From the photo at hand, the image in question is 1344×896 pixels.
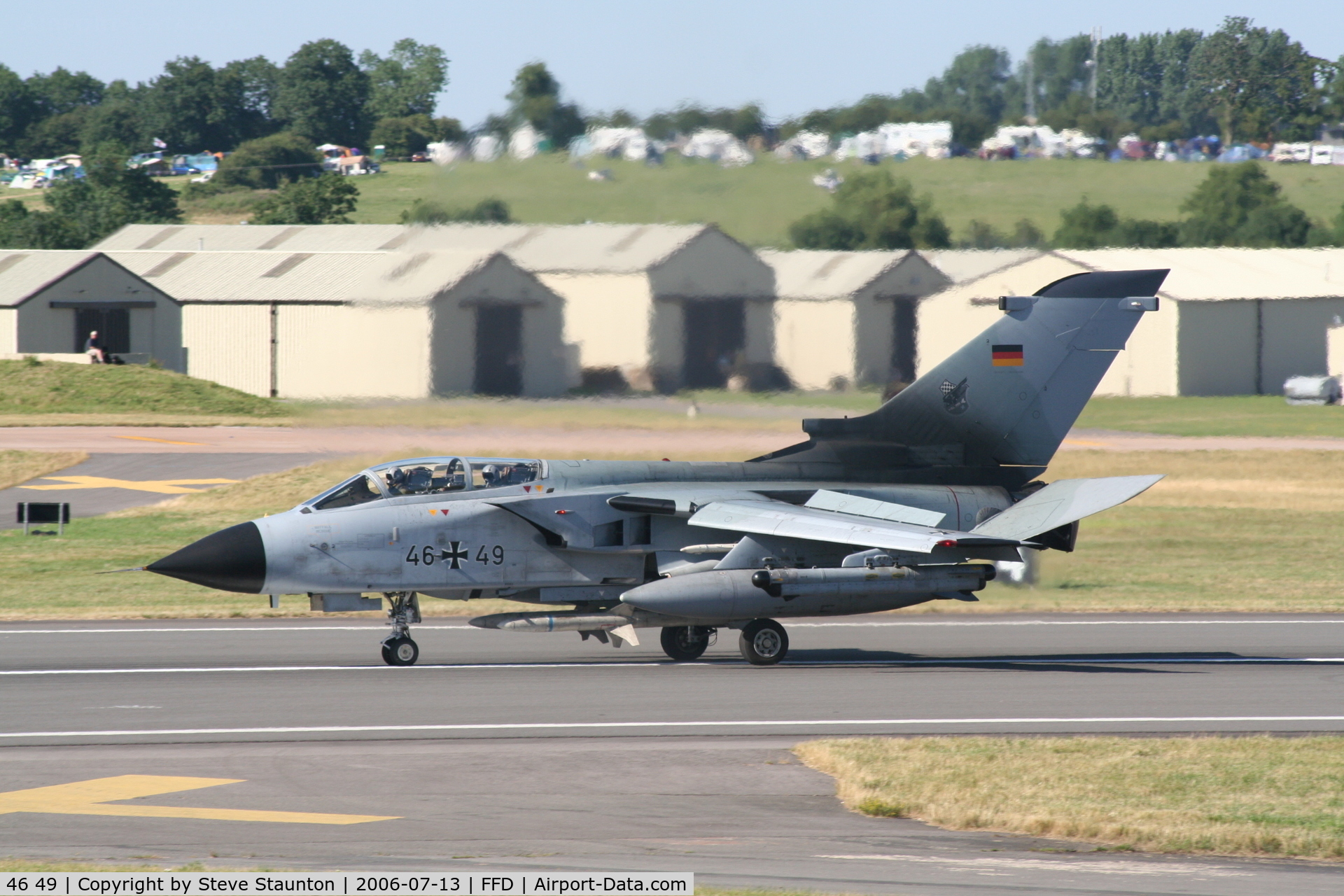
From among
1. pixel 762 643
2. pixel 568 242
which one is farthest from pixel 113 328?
pixel 762 643

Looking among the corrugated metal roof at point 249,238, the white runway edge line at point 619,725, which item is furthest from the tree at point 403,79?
the white runway edge line at point 619,725

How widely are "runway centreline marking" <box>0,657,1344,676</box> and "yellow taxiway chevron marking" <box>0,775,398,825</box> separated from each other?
602 cm

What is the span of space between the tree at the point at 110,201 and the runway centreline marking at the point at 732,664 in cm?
9304

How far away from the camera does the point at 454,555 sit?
18750mm

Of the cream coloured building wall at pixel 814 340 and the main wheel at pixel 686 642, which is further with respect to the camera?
the cream coloured building wall at pixel 814 340

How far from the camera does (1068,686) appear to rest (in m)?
17.6

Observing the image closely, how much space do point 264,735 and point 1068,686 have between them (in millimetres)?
9251

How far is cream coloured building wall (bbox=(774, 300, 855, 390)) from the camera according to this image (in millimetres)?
21703

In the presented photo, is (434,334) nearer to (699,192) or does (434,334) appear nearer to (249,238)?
(699,192)

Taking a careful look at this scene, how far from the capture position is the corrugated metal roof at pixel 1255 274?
38656 mm

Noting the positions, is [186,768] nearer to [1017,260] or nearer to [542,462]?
[542,462]

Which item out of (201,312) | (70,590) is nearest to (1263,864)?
(70,590)

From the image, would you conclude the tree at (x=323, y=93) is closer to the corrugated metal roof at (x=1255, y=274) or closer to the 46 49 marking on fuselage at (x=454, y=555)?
the corrugated metal roof at (x=1255, y=274)

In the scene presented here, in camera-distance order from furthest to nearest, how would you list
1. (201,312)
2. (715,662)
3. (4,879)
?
1. (201,312)
2. (715,662)
3. (4,879)
